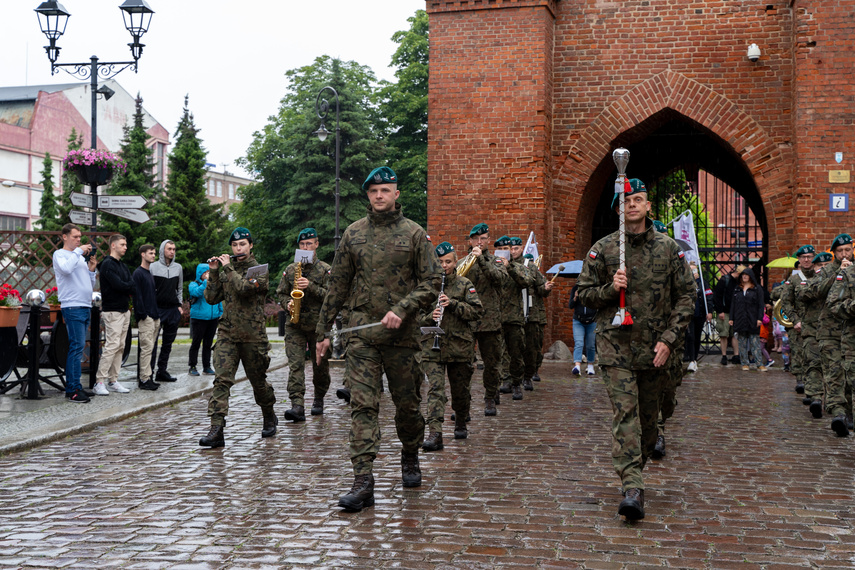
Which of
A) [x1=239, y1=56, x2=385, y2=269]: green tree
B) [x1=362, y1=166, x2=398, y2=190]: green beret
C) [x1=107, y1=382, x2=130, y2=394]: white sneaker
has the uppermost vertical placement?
[x1=239, y1=56, x2=385, y2=269]: green tree

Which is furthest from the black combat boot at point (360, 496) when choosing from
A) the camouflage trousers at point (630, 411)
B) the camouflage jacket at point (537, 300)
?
the camouflage jacket at point (537, 300)

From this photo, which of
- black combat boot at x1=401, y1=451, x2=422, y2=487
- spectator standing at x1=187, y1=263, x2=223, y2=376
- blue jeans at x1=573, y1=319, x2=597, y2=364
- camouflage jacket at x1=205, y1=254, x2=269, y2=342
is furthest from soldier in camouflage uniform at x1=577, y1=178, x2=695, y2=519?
spectator standing at x1=187, y1=263, x2=223, y2=376

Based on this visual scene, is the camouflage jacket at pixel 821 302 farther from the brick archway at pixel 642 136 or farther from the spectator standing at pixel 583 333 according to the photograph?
the brick archway at pixel 642 136

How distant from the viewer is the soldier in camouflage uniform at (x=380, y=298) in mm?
6012

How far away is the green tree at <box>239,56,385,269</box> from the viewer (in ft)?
136

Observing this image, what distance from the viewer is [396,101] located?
1639 inches

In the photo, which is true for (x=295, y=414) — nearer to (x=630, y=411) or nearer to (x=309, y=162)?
(x=630, y=411)

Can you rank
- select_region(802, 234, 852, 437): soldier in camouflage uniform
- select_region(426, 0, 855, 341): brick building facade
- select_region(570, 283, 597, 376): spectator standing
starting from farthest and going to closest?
select_region(426, 0, 855, 341): brick building facade → select_region(570, 283, 597, 376): spectator standing → select_region(802, 234, 852, 437): soldier in camouflage uniform

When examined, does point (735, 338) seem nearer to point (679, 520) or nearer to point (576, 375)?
point (576, 375)

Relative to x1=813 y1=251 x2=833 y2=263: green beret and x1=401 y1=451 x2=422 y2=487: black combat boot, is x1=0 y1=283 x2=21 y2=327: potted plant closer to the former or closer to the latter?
x1=401 y1=451 x2=422 y2=487: black combat boot

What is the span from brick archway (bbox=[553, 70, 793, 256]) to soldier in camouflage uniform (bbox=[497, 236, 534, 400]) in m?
6.46

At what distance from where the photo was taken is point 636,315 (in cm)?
587

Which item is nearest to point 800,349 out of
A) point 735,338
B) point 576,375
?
point 576,375

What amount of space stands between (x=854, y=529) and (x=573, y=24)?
14.2 metres
